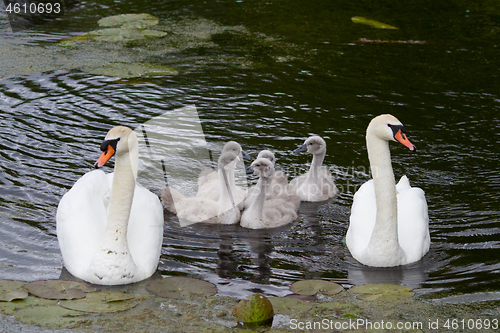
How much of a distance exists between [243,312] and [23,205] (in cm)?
307

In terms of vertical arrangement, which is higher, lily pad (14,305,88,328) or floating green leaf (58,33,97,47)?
floating green leaf (58,33,97,47)

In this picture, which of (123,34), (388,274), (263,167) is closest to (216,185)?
(263,167)

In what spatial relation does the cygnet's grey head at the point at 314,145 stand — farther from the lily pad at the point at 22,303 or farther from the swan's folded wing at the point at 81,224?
the lily pad at the point at 22,303

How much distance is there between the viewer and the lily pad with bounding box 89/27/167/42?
11.9m

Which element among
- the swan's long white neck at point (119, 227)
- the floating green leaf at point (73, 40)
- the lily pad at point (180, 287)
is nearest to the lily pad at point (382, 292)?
the lily pad at point (180, 287)

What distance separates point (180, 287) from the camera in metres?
4.75

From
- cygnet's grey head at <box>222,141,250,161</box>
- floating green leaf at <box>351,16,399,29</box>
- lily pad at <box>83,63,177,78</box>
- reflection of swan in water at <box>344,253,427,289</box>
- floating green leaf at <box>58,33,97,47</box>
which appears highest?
floating green leaf at <box>351,16,399,29</box>

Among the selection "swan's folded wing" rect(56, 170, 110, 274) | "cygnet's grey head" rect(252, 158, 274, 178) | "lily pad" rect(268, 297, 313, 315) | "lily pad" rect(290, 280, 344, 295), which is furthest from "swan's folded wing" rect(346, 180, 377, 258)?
"swan's folded wing" rect(56, 170, 110, 274)

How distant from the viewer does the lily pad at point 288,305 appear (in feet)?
14.4

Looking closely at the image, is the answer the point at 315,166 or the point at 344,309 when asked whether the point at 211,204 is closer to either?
the point at 315,166

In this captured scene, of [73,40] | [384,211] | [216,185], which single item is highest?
[73,40]

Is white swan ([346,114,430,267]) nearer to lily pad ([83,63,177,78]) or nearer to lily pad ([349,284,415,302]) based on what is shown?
lily pad ([349,284,415,302])

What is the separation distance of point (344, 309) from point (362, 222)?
1.47 m

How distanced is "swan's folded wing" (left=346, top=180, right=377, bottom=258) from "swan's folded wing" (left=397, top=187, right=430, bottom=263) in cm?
26
